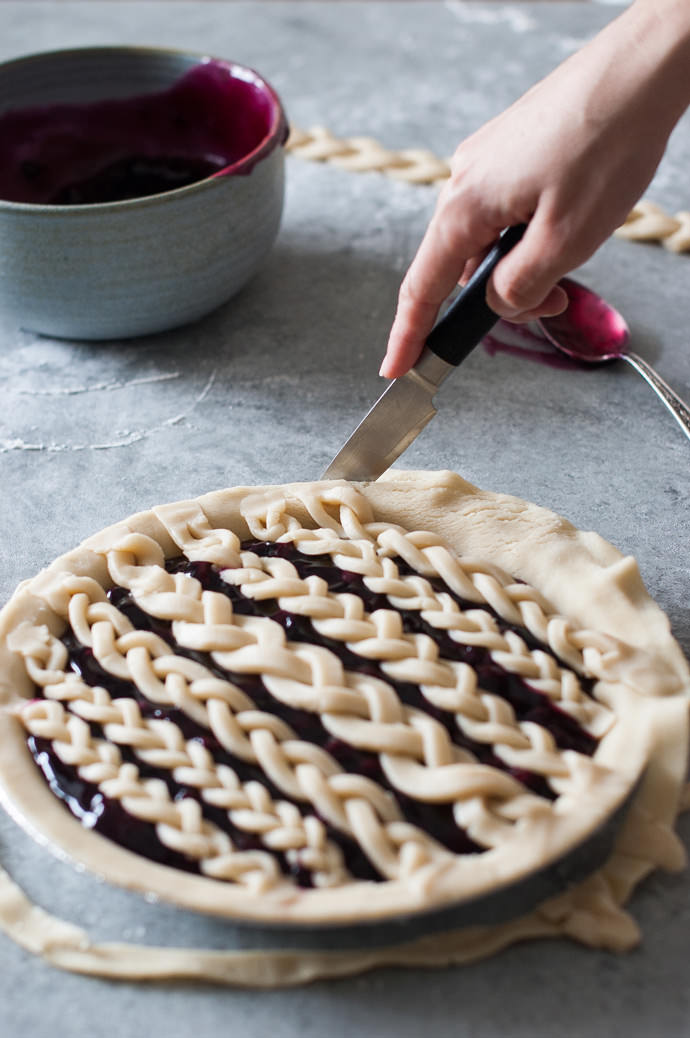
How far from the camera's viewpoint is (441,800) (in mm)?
853

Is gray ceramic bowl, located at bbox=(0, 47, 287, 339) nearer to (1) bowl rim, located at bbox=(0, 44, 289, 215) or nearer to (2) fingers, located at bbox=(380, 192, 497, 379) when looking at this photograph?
(1) bowl rim, located at bbox=(0, 44, 289, 215)

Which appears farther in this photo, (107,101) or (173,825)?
(107,101)

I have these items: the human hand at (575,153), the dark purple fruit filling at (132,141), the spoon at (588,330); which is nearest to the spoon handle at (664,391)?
the spoon at (588,330)

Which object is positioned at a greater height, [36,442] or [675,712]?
[675,712]

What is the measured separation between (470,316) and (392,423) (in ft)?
0.54

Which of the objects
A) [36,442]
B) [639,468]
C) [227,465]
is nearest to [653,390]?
[639,468]

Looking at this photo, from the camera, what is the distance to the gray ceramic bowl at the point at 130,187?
4.67 feet

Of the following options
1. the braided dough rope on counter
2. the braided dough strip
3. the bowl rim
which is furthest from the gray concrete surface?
the bowl rim

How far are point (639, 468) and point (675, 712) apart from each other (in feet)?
1.75

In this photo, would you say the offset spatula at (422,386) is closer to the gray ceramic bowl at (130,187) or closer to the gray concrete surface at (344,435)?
the gray concrete surface at (344,435)

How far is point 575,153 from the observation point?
0.93 meters

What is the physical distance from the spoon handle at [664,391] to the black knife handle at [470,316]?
391mm

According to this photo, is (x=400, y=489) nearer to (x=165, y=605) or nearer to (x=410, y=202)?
(x=165, y=605)

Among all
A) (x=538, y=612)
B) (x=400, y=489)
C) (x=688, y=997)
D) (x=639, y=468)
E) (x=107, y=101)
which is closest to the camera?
(x=688, y=997)
